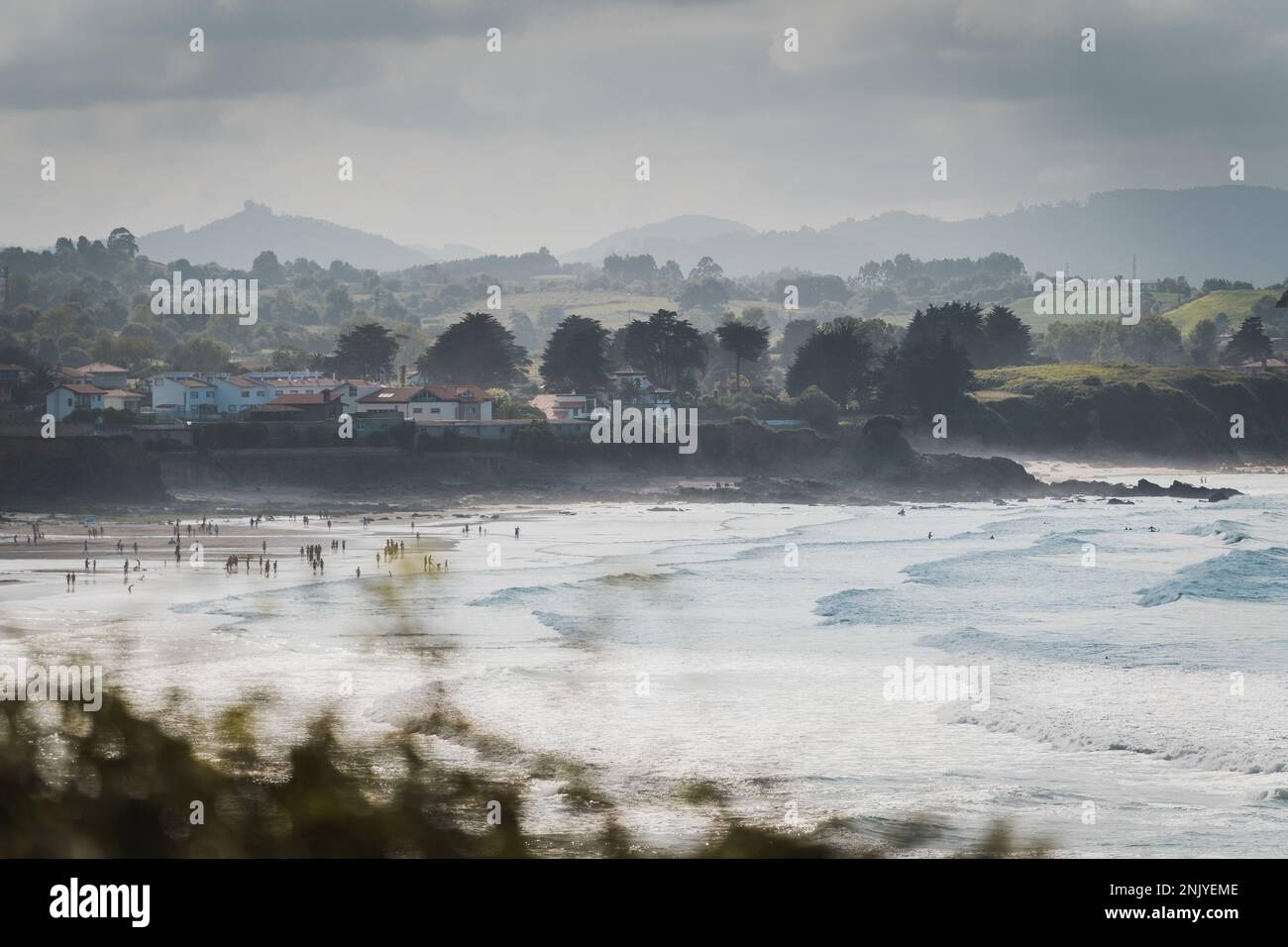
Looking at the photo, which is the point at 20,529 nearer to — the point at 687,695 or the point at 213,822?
the point at 687,695

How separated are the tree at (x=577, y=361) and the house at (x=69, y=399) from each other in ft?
123

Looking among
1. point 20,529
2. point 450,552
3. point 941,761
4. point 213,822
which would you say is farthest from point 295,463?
point 213,822

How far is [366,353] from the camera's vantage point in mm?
126625

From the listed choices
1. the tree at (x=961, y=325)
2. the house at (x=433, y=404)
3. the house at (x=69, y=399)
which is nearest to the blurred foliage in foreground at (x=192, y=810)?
the house at (x=433, y=404)

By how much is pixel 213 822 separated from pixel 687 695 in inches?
791

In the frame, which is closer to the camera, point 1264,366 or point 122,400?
point 122,400

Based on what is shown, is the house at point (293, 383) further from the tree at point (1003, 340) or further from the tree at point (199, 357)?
the tree at point (1003, 340)

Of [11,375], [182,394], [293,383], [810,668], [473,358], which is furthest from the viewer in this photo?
[473,358]

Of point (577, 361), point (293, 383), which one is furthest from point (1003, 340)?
point (293, 383)

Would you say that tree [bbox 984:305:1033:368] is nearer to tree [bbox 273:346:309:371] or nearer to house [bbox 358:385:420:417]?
tree [bbox 273:346:309:371]

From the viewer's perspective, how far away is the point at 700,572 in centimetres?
4666

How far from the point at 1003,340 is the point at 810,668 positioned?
134317mm

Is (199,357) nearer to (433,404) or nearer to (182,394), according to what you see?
(182,394)

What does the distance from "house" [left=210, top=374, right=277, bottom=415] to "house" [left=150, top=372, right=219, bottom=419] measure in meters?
0.41
